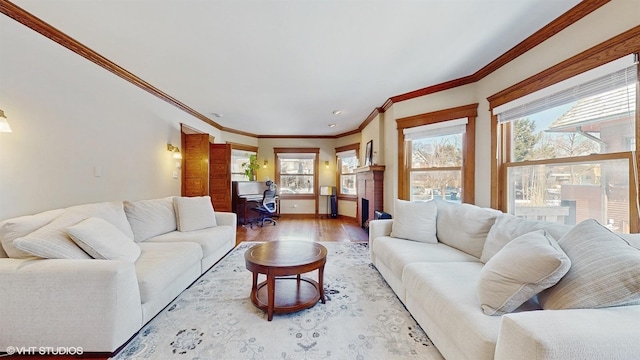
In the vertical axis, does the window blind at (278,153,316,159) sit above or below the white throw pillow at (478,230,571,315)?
above

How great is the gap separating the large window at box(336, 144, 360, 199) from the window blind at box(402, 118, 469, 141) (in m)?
2.61

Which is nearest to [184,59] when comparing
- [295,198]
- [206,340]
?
[206,340]

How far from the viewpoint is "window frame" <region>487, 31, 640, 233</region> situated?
5.27 ft

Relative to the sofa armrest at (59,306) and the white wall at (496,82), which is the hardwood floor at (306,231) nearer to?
the white wall at (496,82)

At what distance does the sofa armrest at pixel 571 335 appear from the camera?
2.72ft

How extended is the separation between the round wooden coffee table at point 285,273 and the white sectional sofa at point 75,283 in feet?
2.38

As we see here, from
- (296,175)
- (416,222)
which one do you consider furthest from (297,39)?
(296,175)

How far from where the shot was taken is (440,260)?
6.75ft

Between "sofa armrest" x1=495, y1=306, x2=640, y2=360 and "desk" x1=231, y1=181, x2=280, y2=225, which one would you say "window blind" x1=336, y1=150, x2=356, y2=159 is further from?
"sofa armrest" x1=495, y1=306, x2=640, y2=360

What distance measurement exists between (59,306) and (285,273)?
4.54 feet

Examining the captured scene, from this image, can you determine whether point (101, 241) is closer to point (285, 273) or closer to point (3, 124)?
point (3, 124)

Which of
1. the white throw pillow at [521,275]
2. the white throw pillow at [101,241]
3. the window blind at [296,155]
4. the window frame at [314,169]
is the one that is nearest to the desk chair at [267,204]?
the window frame at [314,169]

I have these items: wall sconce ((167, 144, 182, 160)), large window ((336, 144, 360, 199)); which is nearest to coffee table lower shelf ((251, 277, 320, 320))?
wall sconce ((167, 144, 182, 160))

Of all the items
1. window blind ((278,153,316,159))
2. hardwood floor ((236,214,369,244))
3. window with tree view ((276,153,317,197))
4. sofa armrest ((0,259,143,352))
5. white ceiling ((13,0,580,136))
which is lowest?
hardwood floor ((236,214,369,244))
